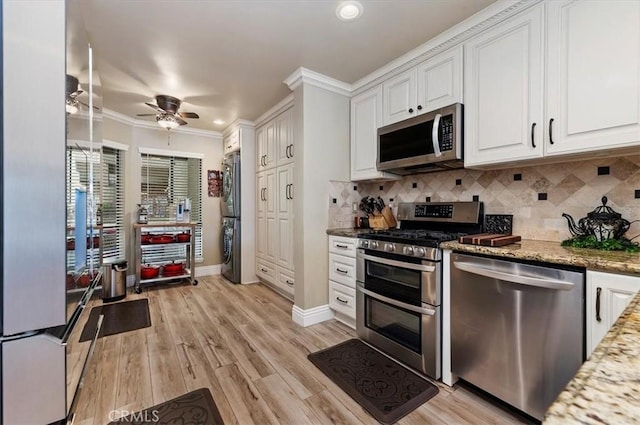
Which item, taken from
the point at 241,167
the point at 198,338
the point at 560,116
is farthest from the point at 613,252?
the point at 241,167

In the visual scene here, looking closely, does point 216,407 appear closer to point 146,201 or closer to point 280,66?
point 280,66

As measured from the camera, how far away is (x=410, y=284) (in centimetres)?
201

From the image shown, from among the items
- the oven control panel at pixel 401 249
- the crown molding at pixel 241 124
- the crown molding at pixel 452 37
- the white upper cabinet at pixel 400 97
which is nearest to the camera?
the crown molding at pixel 452 37

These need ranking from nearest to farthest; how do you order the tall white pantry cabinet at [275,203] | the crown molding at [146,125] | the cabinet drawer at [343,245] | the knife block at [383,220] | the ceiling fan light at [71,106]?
the ceiling fan light at [71,106] < the cabinet drawer at [343,245] < the knife block at [383,220] < the tall white pantry cabinet at [275,203] < the crown molding at [146,125]

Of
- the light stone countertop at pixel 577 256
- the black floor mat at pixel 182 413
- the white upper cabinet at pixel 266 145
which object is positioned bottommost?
the black floor mat at pixel 182 413

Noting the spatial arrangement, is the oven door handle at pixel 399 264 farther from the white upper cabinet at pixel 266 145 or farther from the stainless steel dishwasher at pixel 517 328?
the white upper cabinet at pixel 266 145

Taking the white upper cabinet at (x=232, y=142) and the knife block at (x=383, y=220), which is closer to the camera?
the knife block at (x=383, y=220)

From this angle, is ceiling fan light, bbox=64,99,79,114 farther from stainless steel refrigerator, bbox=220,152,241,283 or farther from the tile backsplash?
stainless steel refrigerator, bbox=220,152,241,283

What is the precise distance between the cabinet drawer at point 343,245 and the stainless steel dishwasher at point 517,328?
3.14 ft

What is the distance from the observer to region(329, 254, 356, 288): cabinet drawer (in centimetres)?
258

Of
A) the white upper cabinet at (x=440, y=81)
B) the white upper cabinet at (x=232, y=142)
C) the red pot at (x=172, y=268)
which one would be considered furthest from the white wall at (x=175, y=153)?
the white upper cabinet at (x=440, y=81)

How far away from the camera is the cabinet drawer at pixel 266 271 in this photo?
12.2 feet

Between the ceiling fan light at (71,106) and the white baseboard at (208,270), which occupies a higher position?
the ceiling fan light at (71,106)

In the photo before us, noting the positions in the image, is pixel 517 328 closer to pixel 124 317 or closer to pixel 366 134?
pixel 366 134
